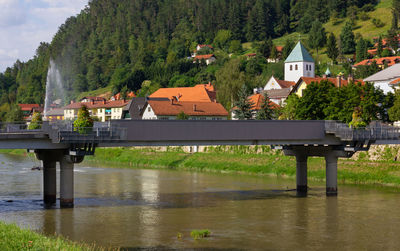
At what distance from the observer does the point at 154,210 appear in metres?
47.5

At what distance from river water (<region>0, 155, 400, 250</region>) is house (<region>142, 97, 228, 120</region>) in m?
44.3

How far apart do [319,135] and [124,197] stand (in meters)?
19.5

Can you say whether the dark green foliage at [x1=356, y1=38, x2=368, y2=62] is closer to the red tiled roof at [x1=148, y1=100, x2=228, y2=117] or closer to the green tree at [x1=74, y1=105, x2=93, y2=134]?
the red tiled roof at [x1=148, y1=100, x2=228, y2=117]

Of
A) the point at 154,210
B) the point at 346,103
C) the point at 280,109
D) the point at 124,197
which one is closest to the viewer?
the point at 154,210

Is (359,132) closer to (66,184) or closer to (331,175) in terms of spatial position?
(331,175)

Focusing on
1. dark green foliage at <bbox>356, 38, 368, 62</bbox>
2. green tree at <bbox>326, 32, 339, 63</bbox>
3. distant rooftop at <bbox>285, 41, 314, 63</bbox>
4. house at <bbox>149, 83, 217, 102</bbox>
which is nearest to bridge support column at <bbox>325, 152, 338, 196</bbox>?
house at <bbox>149, 83, 217, 102</bbox>

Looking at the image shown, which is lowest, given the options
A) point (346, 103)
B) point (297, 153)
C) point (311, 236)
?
point (311, 236)

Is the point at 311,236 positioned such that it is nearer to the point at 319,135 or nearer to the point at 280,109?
the point at 319,135

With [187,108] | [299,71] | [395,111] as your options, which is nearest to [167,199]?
[395,111]

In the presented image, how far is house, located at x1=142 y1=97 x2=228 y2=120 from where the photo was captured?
113 m

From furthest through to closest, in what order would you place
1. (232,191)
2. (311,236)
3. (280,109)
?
(280,109) < (232,191) < (311,236)

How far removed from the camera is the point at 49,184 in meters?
51.4

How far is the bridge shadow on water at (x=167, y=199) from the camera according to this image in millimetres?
49484

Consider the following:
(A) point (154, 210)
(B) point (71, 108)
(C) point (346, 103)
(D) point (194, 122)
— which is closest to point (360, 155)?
(C) point (346, 103)
